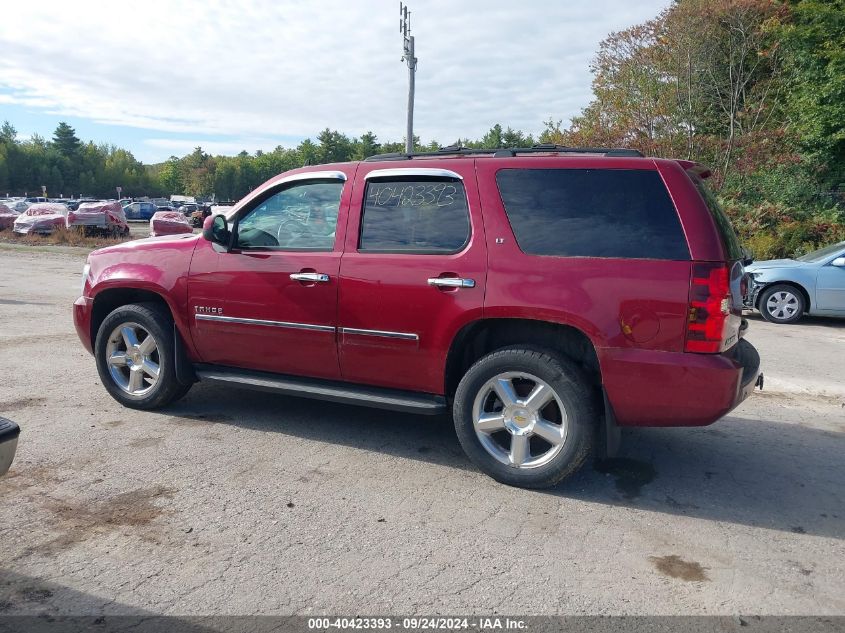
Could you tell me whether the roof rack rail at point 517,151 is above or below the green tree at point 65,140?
below

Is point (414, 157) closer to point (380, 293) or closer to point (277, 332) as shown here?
point (380, 293)

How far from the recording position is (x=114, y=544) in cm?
335

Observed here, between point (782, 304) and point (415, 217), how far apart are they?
9.09 metres

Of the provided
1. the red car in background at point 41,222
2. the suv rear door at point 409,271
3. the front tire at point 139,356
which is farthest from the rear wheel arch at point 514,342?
the red car in background at point 41,222

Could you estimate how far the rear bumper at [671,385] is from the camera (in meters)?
3.71

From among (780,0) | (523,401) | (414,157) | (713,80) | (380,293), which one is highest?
(780,0)

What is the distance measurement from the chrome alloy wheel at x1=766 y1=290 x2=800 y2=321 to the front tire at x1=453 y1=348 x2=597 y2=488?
8736 mm

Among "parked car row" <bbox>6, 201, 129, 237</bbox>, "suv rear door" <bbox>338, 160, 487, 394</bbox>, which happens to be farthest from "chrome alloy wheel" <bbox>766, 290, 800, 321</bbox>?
"parked car row" <bbox>6, 201, 129, 237</bbox>

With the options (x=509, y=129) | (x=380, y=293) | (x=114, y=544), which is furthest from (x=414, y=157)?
(x=509, y=129)

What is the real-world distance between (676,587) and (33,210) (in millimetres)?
32266

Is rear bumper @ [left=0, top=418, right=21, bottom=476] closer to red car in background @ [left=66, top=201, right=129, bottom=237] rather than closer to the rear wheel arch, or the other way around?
the rear wheel arch

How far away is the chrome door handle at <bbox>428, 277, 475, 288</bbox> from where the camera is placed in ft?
13.6

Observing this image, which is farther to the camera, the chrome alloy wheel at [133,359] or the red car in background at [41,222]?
the red car in background at [41,222]

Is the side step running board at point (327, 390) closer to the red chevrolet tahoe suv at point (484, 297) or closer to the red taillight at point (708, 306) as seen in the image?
the red chevrolet tahoe suv at point (484, 297)
